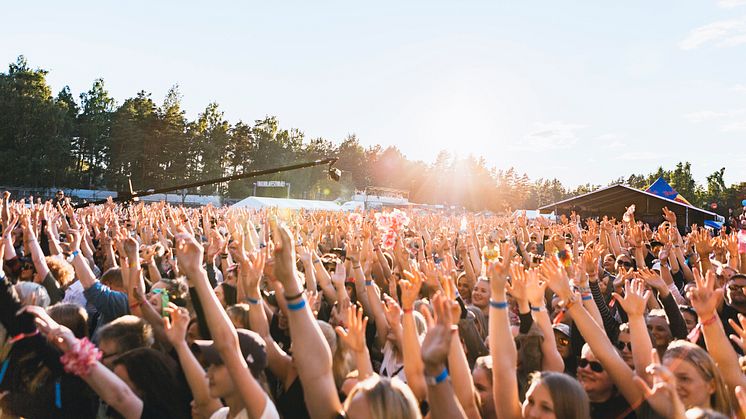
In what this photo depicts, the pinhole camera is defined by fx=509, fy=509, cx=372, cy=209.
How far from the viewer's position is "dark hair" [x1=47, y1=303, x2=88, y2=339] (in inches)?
141

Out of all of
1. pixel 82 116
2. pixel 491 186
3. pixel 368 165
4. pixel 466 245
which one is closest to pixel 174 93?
pixel 82 116

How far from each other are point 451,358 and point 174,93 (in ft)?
223

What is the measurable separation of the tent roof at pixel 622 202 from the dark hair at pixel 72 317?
2304 cm

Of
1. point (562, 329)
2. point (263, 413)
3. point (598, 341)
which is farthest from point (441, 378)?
point (562, 329)

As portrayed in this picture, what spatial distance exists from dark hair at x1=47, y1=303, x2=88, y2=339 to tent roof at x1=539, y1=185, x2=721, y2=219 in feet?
75.6

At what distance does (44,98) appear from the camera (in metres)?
50.7

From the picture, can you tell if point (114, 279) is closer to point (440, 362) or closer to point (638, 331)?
point (440, 362)

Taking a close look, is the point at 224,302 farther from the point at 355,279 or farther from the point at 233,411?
the point at 233,411

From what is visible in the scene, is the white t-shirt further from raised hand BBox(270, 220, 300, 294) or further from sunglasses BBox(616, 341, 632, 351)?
sunglasses BBox(616, 341, 632, 351)

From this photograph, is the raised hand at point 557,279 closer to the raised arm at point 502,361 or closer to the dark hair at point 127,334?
the raised arm at point 502,361

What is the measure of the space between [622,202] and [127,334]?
24636 millimetres

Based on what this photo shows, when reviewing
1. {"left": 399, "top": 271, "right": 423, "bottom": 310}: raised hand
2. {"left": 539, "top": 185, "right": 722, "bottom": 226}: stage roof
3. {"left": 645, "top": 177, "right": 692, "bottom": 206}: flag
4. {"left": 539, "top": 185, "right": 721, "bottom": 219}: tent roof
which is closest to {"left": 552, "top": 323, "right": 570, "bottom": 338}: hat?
{"left": 399, "top": 271, "right": 423, "bottom": 310}: raised hand

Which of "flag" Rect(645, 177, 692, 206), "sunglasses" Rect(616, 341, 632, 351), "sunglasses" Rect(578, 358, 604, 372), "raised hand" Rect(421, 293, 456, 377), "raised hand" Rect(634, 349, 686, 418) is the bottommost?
"sunglasses" Rect(616, 341, 632, 351)

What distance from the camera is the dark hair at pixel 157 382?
2.81 meters
